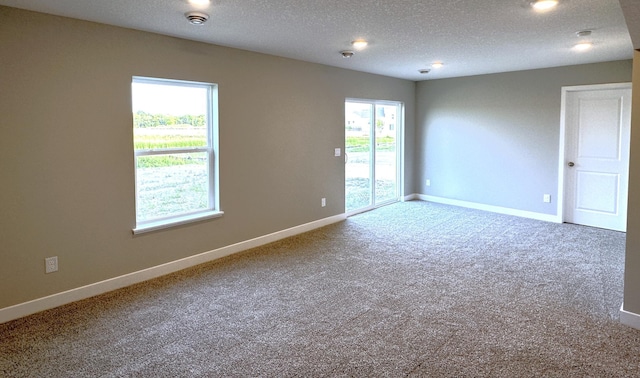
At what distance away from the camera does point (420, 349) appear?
8.75 feet

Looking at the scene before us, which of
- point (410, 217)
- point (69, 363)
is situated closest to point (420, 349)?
point (69, 363)

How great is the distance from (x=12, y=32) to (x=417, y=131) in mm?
6349

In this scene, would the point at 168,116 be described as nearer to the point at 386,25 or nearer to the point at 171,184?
the point at 171,184

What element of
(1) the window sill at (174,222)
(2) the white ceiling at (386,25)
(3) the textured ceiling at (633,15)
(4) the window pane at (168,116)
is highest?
(2) the white ceiling at (386,25)

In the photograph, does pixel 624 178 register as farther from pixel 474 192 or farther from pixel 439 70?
pixel 439 70

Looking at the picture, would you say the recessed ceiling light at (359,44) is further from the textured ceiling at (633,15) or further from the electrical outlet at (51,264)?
the electrical outlet at (51,264)

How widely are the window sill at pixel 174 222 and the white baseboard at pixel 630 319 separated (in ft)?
11.9

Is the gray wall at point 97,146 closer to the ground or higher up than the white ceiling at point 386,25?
closer to the ground

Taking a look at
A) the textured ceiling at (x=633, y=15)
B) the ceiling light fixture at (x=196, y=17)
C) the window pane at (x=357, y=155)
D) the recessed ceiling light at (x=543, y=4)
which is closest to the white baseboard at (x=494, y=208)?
the window pane at (x=357, y=155)

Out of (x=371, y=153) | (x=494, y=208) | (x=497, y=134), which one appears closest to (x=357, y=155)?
(x=371, y=153)

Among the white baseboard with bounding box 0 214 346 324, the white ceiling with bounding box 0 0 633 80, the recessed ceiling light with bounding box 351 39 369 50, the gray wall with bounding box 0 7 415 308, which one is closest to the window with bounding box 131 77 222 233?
the gray wall with bounding box 0 7 415 308

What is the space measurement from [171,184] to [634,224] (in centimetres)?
392

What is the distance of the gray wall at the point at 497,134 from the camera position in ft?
20.1

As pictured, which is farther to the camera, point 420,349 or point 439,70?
point 439,70
